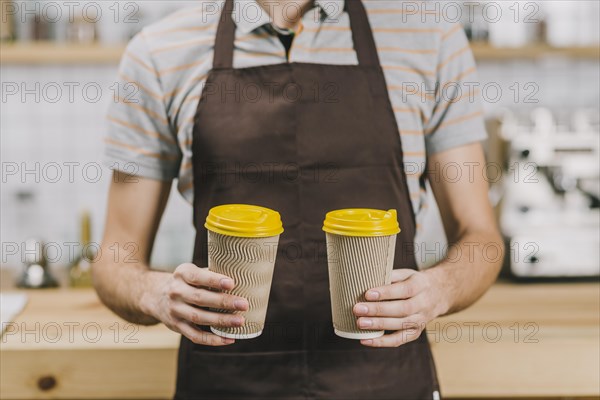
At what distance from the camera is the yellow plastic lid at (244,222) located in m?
0.97

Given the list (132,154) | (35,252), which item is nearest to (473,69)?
Result: (132,154)

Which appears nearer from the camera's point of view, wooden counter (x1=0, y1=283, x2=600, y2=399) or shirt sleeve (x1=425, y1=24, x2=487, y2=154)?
shirt sleeve (x1=425, y1=24, x2=487, y2=154)

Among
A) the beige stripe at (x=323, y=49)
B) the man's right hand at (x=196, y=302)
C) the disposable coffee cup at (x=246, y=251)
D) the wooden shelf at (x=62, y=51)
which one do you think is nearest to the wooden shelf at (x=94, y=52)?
the wooden shelf at (x=62, y=51)

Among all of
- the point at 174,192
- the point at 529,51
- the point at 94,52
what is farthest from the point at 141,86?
the point at 529,51

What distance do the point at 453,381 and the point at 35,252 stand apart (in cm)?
145

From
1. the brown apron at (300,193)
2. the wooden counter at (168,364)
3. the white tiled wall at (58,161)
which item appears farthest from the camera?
the white tiled wall at (58,161)

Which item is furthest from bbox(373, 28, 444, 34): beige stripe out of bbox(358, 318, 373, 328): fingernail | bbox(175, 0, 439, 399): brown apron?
bbox(358, 318, 373, 328): fingernail

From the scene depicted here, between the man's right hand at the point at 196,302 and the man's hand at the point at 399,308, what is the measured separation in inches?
7.4

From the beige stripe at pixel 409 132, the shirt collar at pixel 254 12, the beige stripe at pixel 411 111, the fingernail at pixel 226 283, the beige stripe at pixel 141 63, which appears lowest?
the fingernail at pixel 226 283

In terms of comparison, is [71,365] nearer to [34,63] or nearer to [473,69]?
[473,69]

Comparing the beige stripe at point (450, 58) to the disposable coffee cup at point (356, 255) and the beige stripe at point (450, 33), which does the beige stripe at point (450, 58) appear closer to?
the beige stripe at point (450, 33)

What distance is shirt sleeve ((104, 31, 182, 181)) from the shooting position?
4.68 ft

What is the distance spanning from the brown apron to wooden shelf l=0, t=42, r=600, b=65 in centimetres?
112

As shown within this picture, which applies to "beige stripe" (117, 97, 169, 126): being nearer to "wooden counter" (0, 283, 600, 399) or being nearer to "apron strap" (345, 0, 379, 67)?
"apron strap" (345, 0, 379, 67)
